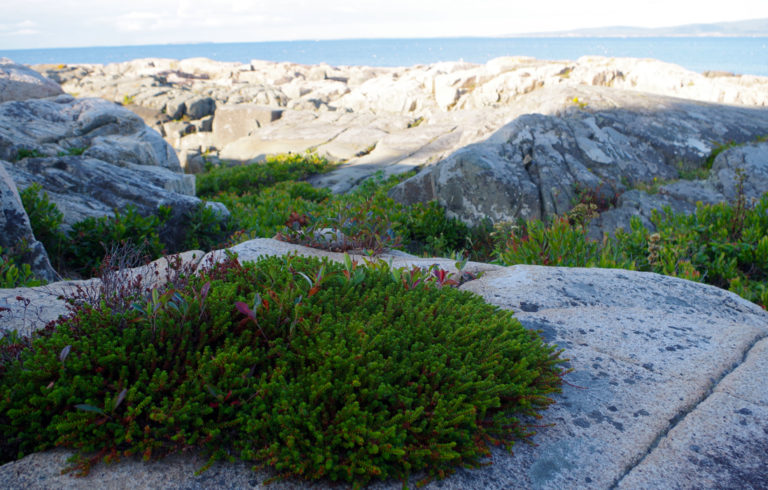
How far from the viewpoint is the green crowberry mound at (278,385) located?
255cm

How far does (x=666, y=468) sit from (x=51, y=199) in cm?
867

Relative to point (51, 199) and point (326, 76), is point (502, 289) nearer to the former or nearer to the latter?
point (51, 199)

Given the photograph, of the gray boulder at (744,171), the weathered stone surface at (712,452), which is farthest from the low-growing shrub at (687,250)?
the gray boulder at (744,171)

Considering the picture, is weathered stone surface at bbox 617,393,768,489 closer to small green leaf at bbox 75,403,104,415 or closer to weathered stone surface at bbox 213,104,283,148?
small green leaf at bbox 75,403,104,415

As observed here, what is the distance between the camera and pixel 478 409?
2.94 m

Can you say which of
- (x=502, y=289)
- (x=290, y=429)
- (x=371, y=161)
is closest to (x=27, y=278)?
(x=290, y=429)

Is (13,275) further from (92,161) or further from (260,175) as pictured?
(260,175)

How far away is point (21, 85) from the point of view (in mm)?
14875

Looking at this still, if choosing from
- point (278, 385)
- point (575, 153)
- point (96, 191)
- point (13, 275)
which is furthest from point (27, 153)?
point (575, 153)

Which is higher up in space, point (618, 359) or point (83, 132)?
point (83, 132)

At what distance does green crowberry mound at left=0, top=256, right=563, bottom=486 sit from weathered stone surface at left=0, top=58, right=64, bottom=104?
14.9 m

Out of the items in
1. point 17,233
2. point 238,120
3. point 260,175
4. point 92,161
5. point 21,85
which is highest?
point 21,85

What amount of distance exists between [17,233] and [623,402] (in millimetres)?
6661

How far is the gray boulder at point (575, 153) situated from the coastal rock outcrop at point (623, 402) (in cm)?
512
